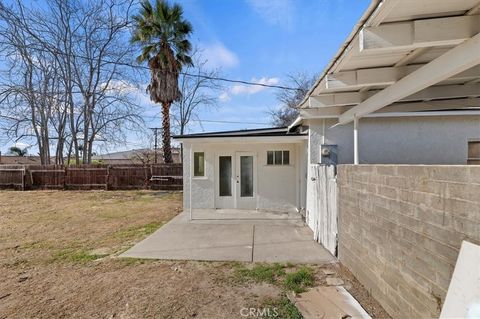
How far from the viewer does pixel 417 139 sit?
7910mm

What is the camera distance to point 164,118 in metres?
21.0

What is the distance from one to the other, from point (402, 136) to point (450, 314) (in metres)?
6.34

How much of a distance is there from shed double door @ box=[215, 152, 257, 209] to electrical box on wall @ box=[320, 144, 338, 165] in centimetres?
326

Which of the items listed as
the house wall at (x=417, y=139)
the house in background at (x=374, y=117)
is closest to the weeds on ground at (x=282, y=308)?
the house in background at (x=374, y=117)

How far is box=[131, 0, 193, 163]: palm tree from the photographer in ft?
60.7

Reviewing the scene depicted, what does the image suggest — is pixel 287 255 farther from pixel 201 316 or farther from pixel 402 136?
pixel 402 136

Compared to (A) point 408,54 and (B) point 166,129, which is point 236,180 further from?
(B) point 166,129

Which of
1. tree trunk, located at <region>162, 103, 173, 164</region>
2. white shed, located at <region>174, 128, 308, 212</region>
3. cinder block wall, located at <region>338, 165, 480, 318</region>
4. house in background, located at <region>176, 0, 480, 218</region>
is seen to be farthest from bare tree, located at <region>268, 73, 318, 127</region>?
cinder block wall, located at <region>338, 165, 480, 318</region>

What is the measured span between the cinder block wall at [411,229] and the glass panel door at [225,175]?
661 cm

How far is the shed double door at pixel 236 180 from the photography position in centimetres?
1112

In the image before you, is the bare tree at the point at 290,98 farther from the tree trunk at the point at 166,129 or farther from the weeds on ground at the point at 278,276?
the weeds on ground at the point at 278,276

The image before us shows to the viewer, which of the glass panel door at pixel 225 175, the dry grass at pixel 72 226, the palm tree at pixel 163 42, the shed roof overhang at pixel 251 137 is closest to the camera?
the dry grass at pixel 72 226

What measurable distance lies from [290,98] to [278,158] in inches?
922

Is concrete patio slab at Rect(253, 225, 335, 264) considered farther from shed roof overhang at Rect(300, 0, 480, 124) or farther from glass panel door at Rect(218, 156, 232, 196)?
glass panel door at Rect(218, 156, 232, 196)
